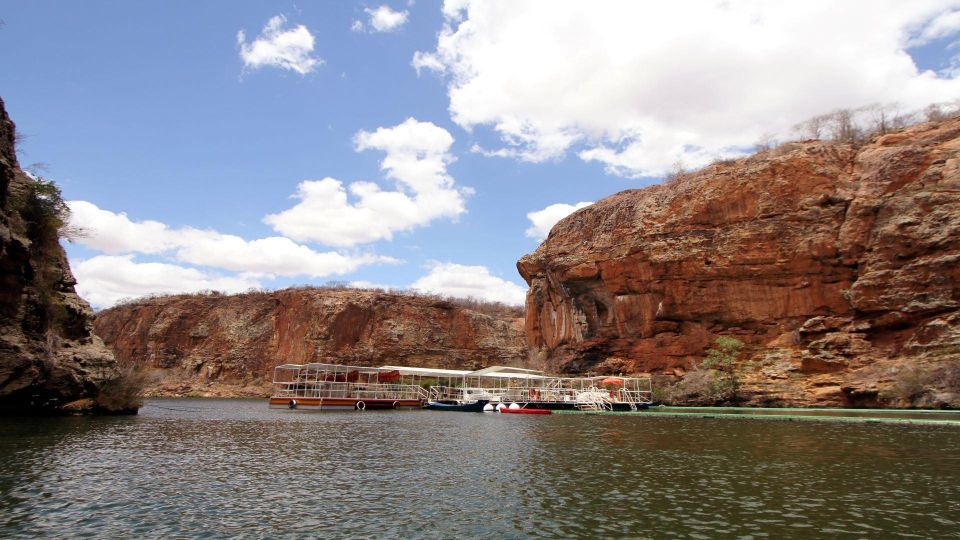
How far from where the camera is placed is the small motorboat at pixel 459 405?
49500 mm

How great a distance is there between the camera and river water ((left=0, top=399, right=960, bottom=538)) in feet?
35.4

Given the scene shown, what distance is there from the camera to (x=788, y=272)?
166 feet

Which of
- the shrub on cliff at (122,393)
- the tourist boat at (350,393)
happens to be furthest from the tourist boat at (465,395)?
the shrub on cliff at (122,393)

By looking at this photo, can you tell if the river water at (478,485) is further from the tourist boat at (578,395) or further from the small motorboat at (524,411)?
the tourist boat at (578,395)

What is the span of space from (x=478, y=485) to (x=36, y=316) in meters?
27.1

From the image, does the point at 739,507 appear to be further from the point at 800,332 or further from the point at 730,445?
the point at 800,332

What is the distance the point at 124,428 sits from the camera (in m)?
27.6

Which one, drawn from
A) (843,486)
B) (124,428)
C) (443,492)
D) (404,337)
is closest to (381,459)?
(443,492)

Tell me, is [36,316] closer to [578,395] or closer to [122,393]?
[122,393]

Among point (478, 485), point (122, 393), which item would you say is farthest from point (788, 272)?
point (122, 393)

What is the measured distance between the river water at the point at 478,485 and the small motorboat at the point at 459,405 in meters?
23.9

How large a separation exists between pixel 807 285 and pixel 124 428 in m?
50.1

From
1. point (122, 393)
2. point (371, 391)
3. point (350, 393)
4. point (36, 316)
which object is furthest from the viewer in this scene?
point (371, 391)

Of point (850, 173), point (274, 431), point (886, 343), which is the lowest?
point (274, 431)
